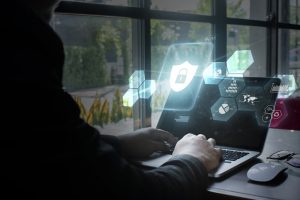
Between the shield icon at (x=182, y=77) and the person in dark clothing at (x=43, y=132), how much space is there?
990 mm

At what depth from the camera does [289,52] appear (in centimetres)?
530

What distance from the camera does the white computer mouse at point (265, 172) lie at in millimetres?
979

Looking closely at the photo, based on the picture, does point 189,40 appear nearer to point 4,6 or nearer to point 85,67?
point 85,67

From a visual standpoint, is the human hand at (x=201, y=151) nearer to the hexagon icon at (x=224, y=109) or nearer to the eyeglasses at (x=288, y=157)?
the eyeglasses at (x=288, y=157)

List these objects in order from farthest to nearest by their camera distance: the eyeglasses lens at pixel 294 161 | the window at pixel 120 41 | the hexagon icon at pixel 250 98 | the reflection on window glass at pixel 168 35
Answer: the reflection on window glass at pixel 168 35 → the window at pixel 120 41 → the hexagon icon at pixel 250 98 → the eyeglasses lens at pixel 294 161

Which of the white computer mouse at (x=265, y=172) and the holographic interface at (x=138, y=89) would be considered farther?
the holographic interface at (x=138, y=89)

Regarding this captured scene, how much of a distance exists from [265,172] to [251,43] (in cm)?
382

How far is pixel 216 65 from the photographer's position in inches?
143

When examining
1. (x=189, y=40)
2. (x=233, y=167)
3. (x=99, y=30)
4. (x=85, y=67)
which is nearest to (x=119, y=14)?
(x=99, y=30)

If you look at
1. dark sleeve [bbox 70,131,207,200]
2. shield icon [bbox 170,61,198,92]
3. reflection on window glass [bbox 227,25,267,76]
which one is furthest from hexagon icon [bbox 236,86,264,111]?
reflection on window glass [bbox 227,25,267,76]

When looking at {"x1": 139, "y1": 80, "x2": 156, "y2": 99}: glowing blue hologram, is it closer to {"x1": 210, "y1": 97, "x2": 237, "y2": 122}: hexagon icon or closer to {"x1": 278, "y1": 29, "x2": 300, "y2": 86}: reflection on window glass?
{"x1": 210, "y1": 97, "x2": 237, "y2": 122}: hexagon icon

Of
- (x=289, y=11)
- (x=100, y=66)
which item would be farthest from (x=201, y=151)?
A: (x=289, y=11)

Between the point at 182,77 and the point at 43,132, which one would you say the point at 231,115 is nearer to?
the point at 182,77

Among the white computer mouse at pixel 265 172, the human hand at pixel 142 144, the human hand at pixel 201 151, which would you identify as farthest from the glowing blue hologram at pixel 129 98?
the white computer mouse at pixel 265 172
